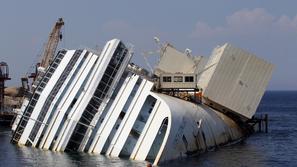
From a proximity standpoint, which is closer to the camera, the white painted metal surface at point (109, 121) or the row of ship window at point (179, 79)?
the white painted metal surface at point (109, 121)

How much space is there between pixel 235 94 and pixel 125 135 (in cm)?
2877

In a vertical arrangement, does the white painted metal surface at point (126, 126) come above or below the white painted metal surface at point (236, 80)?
below

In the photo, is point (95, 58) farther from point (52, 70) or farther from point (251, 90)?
point (251, 90)

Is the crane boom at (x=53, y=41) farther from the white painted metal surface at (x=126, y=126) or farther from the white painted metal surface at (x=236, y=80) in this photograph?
the white painted metal surface at (x=126, y=126)

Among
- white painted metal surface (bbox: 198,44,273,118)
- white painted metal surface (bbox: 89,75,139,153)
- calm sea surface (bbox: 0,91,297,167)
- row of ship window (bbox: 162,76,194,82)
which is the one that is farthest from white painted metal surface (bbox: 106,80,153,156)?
white painted metal surface (bbox: 198,44,273,118)

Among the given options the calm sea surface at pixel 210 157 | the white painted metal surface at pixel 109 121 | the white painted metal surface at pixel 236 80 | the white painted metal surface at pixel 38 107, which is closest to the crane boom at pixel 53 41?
the calm sea surface at pixel 210 157

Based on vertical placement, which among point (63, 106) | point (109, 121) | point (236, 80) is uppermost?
point (236, 80)

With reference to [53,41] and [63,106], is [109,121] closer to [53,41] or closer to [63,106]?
[63,106]

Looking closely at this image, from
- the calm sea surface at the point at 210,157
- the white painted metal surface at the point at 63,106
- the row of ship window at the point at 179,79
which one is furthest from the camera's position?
the row of ship window at the point at 179,79

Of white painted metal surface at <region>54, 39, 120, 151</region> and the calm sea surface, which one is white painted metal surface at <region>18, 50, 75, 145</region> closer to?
the calm sea surface

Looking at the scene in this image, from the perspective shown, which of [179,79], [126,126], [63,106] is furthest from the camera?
[179,79]

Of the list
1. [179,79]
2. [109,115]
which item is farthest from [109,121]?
[179,79]

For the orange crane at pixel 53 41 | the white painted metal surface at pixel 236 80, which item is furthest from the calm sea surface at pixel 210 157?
the orange crane at pixel 53 41

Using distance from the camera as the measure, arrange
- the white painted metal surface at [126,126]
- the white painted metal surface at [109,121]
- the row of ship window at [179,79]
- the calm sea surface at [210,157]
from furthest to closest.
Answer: the row of ship window at [179,79] → the white painted metal surface at [109,121] → the white painted metal surface at [126,126] → the calm sea surface at [210,157]
